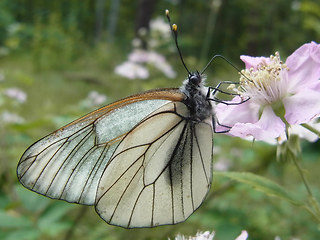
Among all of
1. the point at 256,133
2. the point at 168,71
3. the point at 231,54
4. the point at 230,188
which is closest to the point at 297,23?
the point at 231,54

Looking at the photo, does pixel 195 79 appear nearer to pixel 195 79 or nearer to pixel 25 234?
pixel 195 79

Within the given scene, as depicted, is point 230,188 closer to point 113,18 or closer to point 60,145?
point 60,145

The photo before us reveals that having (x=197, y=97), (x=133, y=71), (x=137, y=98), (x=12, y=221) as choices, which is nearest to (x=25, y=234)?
(x=12, y=221)

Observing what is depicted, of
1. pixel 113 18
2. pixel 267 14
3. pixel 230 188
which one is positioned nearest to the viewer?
pixel 230 188

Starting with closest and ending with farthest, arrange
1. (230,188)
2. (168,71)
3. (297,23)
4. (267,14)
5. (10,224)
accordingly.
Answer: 1. (10,224)
2. (230,188)
3. (168,71)
4. (267,14)
5. (297,23)

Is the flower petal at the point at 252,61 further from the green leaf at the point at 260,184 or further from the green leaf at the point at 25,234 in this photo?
the green leaf at the point at 25,234

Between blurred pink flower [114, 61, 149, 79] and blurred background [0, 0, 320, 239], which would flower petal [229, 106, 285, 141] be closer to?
blurred background [0, 0, 320, 239]
